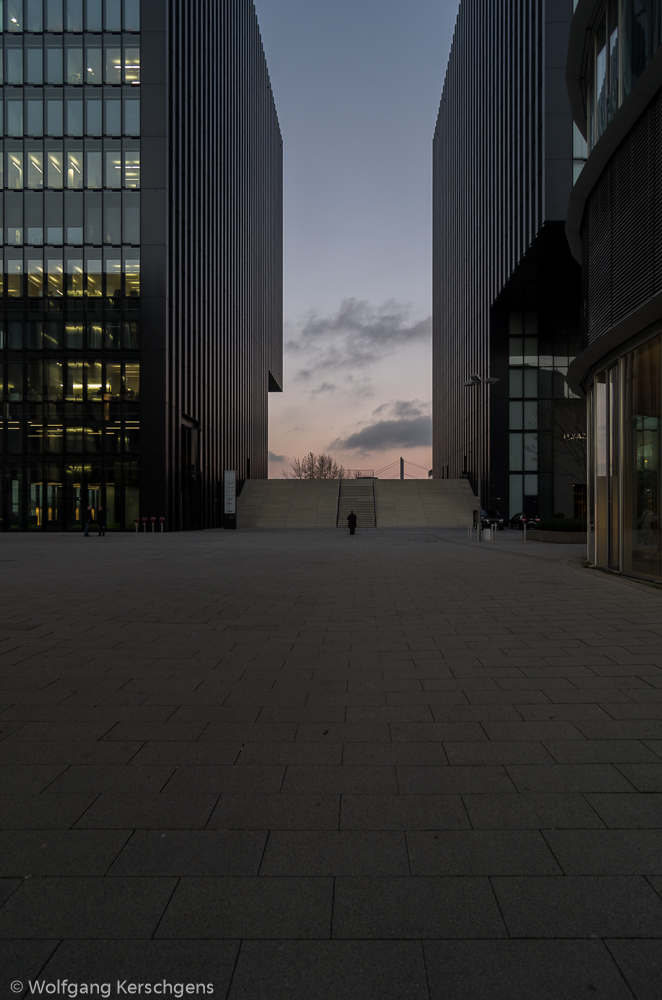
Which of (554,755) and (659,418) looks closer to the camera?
(554,755)

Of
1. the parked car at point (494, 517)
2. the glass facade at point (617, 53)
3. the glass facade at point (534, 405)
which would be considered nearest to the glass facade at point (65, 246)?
the parked car at point (494, 517)

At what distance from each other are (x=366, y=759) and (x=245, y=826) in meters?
1.04

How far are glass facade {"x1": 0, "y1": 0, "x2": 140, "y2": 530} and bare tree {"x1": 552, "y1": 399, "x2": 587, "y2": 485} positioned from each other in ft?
84.8

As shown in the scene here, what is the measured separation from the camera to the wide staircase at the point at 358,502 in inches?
1622

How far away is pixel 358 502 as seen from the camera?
4444cm

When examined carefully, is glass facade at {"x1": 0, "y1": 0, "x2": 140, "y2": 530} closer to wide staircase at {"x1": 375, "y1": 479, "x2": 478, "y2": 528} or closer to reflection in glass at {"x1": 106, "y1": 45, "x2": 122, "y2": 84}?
reflection in glass at {"x1": 106, "y1": 45, "x2": 122, "y2": 84}

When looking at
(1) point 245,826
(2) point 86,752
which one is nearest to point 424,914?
(1) point 245,826

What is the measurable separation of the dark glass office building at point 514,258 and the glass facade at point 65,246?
70.0ft

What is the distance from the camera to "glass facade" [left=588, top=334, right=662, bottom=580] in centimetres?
1127

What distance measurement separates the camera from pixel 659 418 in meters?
11.0

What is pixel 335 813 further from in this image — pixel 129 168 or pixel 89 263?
pixel 129 168

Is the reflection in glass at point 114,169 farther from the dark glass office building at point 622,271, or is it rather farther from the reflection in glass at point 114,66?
the dark glass office building at point 622,271

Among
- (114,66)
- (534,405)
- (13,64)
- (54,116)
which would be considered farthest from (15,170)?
(534,405)

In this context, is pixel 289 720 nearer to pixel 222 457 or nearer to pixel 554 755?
pixel 554 755
